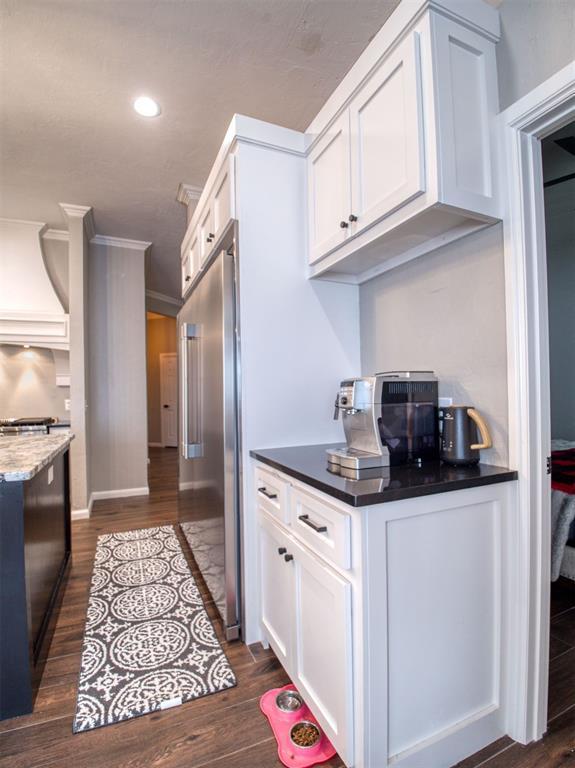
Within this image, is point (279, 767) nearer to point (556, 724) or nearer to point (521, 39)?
point (556, 724)

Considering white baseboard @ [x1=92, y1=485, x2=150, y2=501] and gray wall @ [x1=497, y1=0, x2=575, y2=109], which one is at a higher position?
gray wall @ [x1=497, y1=0, x2=575, y2=109]

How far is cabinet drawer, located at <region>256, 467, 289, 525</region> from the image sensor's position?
148 centimetres

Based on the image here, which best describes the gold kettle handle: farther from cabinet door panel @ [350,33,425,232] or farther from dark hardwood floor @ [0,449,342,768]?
dark hardwood floor @ [0,449,342,768]

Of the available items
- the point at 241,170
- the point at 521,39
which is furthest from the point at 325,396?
the point at 521,39

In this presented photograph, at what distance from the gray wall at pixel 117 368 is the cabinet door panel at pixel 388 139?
347 cm

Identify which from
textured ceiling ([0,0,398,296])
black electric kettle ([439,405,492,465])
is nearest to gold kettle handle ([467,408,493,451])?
black electric kettle ([439,405,492,465])

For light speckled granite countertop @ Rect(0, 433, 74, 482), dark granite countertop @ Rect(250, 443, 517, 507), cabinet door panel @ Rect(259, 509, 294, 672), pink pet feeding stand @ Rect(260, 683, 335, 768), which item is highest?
light speckled granite countertop @ Rect(0, 433, 74, 482)

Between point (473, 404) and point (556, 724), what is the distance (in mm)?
1103

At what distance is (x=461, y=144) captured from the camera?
4.07ft

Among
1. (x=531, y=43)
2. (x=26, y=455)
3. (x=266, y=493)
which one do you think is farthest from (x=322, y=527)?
(x=531, y=43)

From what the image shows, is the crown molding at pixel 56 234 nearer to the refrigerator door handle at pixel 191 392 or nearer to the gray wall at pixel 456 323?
the refrigerator door handle at pixel 191 392

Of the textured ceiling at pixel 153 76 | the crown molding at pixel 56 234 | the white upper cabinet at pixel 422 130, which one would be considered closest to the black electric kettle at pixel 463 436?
the white upper cabinet at pixel 422 130

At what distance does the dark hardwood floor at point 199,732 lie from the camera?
1.22 meters

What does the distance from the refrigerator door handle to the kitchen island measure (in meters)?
0.67
